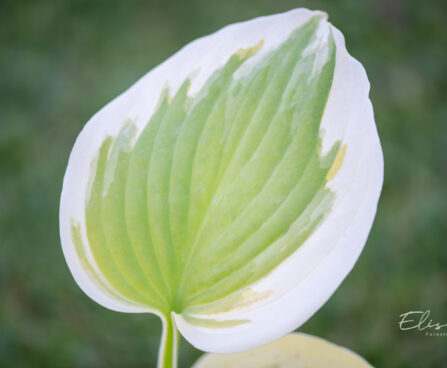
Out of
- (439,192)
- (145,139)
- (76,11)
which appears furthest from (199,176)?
(76,11)

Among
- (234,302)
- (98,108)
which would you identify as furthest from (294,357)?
(98,108)

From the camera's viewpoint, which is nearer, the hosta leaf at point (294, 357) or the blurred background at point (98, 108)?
the hosta leaf at point (294, 357)

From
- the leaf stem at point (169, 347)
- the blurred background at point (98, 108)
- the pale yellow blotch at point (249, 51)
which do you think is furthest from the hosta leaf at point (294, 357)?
the blurred background at point (98, 108)

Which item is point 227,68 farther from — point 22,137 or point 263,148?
point 22,137

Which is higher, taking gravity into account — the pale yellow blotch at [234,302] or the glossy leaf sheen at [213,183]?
the glossy leaf sheen at [213,183]

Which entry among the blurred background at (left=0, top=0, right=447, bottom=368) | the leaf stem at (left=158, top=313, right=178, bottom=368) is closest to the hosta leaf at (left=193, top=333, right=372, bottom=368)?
the leaf stem at (left=158, top=313, right=178, bottom=368)

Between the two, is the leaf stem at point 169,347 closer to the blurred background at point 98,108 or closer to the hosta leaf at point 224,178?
the hosta leaf at point 224,178

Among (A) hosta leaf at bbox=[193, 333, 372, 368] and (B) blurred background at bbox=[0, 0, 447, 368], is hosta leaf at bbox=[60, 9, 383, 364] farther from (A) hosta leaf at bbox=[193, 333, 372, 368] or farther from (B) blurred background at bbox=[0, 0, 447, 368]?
(B) blurred background at bbox=[0, 0, 447, 368]
